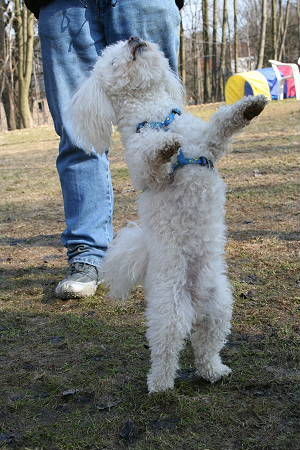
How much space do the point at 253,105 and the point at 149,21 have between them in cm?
123

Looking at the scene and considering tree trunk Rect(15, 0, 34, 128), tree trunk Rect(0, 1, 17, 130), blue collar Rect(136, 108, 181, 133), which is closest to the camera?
blue collar Rect(136, 108, 181, 133)

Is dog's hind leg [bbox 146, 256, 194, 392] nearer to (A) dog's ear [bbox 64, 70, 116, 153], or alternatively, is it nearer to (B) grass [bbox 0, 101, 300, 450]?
(B) grass [bbox 0, 101, 300, 450]

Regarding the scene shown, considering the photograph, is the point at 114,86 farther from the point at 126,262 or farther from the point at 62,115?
the point at 62,115

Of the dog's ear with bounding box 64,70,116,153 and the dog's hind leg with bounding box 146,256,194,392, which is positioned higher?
the dog's ear with bounding box 64,70,116,153

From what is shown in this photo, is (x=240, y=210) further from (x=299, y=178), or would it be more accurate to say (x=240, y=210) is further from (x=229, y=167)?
(x=229, y=167)

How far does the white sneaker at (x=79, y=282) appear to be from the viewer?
323cm

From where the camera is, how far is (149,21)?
299 cm

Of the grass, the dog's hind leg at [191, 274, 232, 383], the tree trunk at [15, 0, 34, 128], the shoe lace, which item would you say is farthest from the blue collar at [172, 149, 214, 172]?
the tree trunk at [15, 0, 34, 128]

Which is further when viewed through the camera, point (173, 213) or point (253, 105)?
point (173, 213)

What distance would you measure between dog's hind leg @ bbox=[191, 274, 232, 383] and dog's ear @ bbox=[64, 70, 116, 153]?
0.80 meters

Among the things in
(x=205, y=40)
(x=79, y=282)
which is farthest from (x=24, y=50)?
(x=79, y=282)

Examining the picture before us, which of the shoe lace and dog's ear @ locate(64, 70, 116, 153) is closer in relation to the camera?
dog's ear @ locate(64, 70, 116, 153)

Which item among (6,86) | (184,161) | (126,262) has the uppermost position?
(184,161)

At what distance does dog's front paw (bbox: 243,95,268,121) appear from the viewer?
2015 mm
